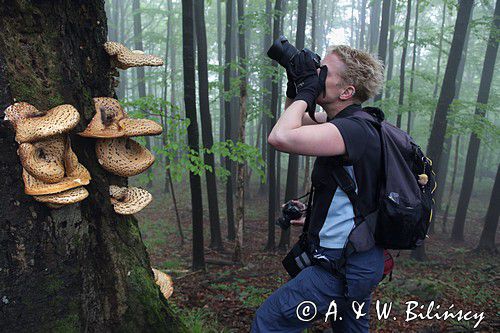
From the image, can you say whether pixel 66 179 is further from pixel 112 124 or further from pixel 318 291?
pixel 318 291

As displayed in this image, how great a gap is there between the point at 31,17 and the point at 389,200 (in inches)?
94.4

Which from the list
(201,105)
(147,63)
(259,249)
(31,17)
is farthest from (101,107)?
(259,249)

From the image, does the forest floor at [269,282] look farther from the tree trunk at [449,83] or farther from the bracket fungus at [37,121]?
the tree trunk at [449,83]

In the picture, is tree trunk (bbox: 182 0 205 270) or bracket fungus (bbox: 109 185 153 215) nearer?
bracket fungus (bbox: 109 185 153 215)

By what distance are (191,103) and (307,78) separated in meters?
5.79

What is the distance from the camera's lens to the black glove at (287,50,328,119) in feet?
7.32

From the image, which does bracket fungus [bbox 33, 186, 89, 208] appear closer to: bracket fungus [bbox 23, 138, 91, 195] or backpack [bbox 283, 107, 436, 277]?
bracket fungus [bbox 23, 138, 91, 195]

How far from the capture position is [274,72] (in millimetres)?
10312

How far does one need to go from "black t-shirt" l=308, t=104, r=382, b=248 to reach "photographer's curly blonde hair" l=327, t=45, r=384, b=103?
0.49 ft

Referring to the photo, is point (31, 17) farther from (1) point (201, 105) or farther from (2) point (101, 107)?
(1) point (201, 105)

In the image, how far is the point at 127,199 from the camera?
2262mm

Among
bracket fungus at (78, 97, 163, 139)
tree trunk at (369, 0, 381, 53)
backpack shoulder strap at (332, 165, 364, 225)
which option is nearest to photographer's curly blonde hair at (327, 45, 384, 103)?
backpack shoulder strap at (332, 165, 364, 225)

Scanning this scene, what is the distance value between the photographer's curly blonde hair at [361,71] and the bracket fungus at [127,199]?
167 centimetres

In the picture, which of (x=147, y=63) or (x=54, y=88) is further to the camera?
(x=147, y=63)
